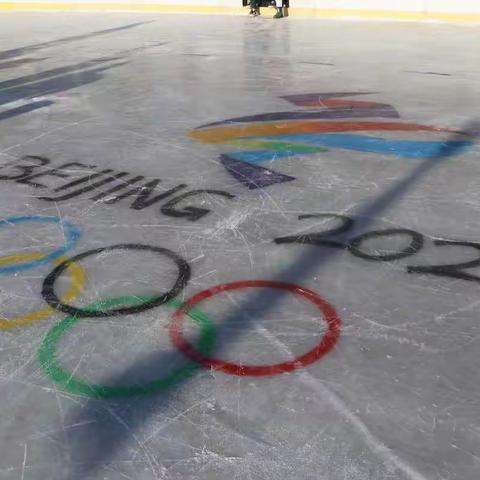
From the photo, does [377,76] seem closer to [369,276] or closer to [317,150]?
[317,150]

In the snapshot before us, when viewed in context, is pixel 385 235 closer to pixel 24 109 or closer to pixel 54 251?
pixel 54 251

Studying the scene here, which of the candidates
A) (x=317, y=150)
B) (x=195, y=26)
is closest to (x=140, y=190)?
(x=317, y=150)

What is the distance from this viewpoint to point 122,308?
2.71 m

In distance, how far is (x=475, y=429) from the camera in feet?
6.41

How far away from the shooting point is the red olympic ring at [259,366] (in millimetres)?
2270

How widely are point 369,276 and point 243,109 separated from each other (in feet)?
13.4

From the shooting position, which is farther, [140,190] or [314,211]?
[140,190]

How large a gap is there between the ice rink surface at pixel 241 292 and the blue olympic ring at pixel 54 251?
0.05ft

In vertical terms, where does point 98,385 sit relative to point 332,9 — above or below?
below

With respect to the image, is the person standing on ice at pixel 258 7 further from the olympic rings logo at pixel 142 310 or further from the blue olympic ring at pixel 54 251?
the olympic rings logo at pixel 142 310

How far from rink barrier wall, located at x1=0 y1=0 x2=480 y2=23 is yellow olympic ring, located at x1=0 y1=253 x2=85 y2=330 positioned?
1514 centimetres

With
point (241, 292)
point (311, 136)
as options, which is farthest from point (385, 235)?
point (311, 136)

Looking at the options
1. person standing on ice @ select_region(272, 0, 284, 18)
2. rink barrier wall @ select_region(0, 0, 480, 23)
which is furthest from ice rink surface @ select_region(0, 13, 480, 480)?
person standing on ice @ select_region(272, 0, 284, 18)

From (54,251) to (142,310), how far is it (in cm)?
87
